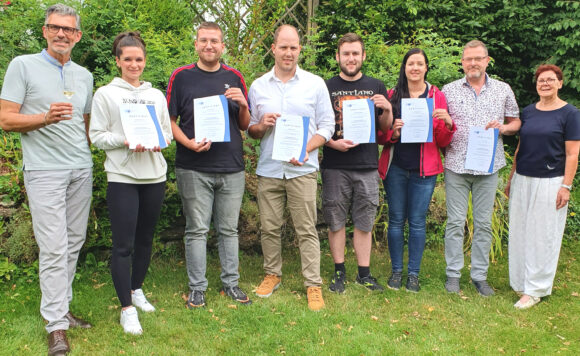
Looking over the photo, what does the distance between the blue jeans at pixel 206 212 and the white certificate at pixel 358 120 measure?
984mm

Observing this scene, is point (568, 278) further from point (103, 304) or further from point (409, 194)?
point (103, 304)

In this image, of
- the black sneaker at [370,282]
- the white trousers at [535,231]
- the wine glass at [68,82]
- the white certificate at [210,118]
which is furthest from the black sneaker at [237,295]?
the white trousers at [535,231]

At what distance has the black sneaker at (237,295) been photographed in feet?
13.7

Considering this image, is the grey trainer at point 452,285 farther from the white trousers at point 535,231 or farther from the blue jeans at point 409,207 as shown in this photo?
the white trousers at point 535,231

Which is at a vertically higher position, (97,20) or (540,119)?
(97,20)

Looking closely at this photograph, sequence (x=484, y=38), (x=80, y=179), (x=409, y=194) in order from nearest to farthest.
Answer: (x=80, y=179), (x=409, y=194), (x=484, y=38)

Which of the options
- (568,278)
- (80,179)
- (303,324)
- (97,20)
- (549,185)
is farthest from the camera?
(97,20)

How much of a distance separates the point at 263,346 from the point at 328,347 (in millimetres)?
473

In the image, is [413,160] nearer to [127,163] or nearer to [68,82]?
[127,163]

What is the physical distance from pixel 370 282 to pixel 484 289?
1.07m

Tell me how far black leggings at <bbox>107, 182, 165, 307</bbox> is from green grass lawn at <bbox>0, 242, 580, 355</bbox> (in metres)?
0.44

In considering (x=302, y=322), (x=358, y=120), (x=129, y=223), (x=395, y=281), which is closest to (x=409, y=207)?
(x=395, y=281)

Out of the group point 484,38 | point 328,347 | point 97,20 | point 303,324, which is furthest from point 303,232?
point 484,38

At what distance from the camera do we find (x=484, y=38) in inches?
Result: 325
